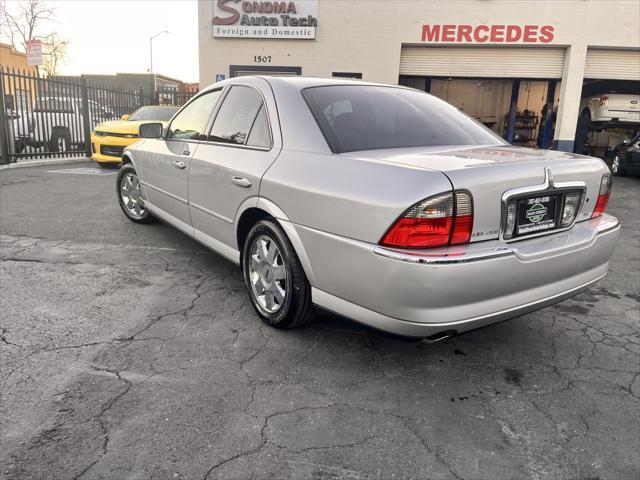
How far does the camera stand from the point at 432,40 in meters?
15.3

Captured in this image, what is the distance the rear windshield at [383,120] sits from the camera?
288 centimetres

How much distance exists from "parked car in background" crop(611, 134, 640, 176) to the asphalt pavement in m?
10.2

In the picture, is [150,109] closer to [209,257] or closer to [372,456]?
[209,257]

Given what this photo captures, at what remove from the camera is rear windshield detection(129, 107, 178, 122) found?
38.5ft

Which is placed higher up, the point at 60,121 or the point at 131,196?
the point at 60,121

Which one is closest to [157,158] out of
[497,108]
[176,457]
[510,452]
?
[176,457]

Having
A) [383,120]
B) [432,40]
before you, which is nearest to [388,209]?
[383,120]

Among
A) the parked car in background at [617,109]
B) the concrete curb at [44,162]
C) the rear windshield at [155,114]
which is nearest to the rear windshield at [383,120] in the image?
the rear windshield at [155,114]

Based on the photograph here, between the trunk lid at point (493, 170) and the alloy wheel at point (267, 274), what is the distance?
861mm

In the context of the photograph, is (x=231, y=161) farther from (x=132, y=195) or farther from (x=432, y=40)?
(x=432, y=40)

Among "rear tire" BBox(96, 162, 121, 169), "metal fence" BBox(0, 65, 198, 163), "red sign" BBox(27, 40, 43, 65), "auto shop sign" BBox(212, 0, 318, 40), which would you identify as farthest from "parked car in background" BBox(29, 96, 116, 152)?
"auto shop sign" BBox(212, 0, 318, 40)

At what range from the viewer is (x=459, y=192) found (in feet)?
→ 7.27

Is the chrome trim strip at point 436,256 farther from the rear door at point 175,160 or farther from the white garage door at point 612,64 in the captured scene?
the white garage door at point 612,64

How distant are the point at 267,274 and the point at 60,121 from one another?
12.1 metres
